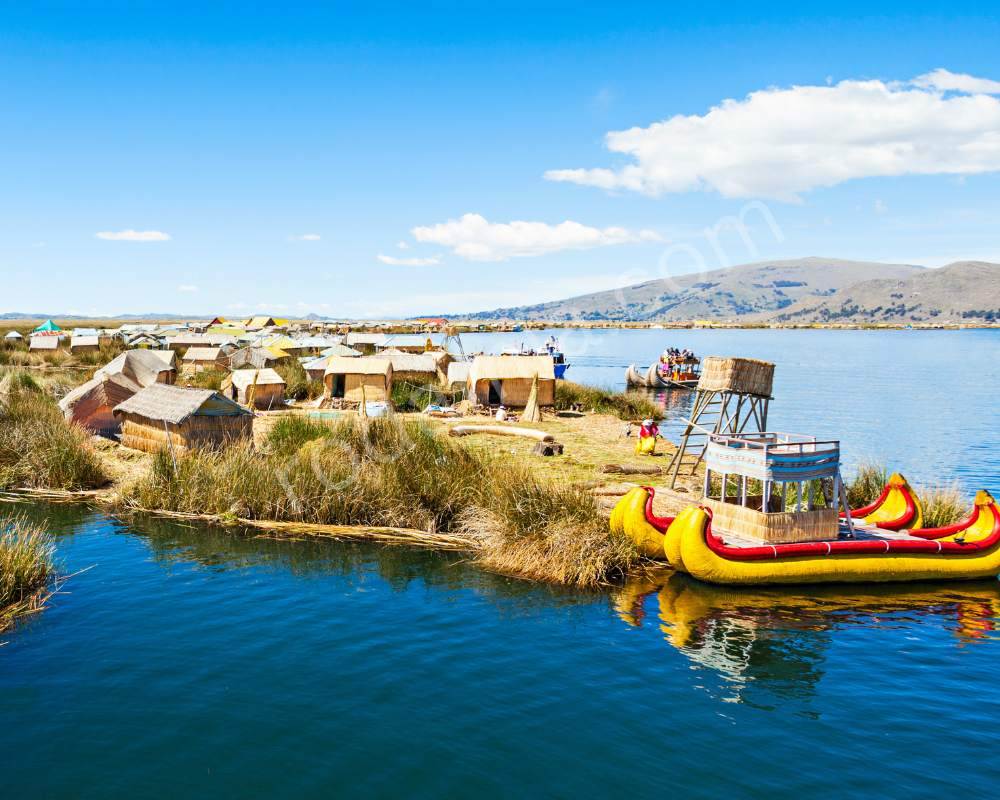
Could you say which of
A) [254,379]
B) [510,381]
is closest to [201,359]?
[254,379]

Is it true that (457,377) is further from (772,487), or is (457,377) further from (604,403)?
(772,487)

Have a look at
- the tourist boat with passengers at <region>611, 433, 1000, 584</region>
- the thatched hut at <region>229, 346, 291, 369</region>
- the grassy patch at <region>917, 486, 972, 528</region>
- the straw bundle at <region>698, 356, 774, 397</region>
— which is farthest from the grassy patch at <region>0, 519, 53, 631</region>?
the thatched hut at <region>229, 346, 291, 369</region>

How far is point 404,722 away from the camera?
9070 millimetres

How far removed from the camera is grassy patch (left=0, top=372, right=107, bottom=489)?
65.2 feet

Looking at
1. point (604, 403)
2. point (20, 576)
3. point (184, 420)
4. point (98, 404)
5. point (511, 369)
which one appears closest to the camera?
point (20, 576)

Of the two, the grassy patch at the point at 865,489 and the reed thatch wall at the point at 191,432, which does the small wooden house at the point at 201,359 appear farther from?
the grassy patch at the point at 865,489

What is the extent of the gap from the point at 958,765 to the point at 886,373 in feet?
246

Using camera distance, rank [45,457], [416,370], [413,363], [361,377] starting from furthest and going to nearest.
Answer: [413,363] < [416,370] < [361,377] < [45,457]

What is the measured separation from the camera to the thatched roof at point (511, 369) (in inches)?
1378

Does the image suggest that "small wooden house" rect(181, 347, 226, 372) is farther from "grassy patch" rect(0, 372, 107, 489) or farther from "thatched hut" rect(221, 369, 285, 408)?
"grassy patch" rect(0, 372, 107, 489)

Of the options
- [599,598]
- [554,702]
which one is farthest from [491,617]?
[554,702]

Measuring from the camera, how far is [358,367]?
35938 mm

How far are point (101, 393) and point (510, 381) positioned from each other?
16.8 meters

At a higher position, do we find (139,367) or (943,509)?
(139,367)
